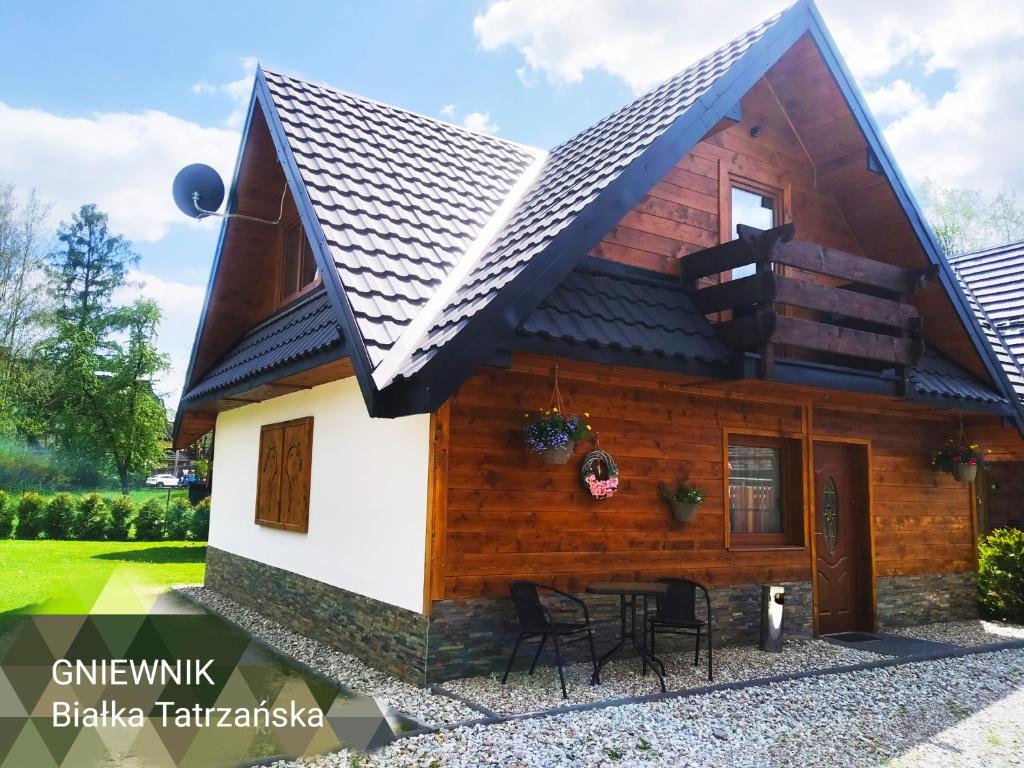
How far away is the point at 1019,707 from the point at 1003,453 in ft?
18.4

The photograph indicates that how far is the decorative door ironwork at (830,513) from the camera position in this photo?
891 cm

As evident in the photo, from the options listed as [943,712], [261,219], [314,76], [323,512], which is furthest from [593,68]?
[943,712]

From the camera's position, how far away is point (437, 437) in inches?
238

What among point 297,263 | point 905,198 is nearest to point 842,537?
point 905,198

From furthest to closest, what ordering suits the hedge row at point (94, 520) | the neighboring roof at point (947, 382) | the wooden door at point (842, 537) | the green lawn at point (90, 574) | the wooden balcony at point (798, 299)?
the hedge row at point (94, 520) → the green lawn at point (90, 574) → the wooden door at point (842, 537) → the neighboring roof at point (947, 382) → the wooden balcony at point (798, 299)

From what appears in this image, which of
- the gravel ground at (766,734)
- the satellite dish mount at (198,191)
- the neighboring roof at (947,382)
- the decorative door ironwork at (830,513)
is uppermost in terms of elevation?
the satellite dish mount at (198,191)

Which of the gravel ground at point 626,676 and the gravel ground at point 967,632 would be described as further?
the gravel ground at point 967,632

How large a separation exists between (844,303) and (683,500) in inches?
96.0

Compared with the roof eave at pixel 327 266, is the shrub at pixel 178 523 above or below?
below

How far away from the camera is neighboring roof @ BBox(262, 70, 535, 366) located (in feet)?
20.4

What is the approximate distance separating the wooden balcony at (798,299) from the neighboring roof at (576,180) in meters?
1.32

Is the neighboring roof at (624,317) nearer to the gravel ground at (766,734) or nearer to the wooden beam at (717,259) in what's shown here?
the wooden beam at (717,259)

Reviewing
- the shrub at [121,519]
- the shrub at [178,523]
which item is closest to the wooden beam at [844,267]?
the shrub at [178,523]

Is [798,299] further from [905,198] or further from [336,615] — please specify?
[336,615]
